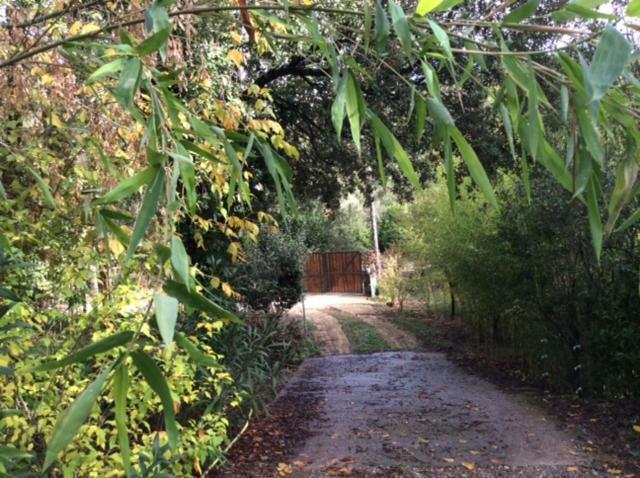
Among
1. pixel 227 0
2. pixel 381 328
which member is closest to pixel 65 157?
pixel 227 0

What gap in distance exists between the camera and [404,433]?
6.02m

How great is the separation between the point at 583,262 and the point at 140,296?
5.75m

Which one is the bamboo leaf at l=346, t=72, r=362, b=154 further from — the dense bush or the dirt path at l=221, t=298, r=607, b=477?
the dense bush

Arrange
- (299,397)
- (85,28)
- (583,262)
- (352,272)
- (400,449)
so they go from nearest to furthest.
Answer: (85,28)
(400,449)
(583,262)
(299,397)
(352,272)

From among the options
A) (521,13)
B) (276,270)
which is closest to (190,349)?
(521,13)

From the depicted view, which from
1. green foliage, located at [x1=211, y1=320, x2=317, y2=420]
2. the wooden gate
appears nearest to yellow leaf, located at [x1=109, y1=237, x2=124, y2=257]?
green foliage, located at [x1=211, y1=320, x2=317, y2=420]

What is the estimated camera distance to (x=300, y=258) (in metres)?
13.2

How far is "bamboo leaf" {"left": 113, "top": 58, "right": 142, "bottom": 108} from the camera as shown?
1.01 m

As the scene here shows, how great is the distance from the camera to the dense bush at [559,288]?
6707 millimetres

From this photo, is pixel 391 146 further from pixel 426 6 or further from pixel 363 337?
pixel 363 337

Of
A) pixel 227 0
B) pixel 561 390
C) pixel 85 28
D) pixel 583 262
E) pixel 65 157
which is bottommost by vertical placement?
pixel 561 390

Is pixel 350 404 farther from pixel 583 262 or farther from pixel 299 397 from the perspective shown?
pixel 583 262

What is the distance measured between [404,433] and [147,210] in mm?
5560

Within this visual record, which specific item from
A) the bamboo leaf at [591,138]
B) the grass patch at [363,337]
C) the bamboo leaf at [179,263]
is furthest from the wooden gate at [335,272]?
the bamboo leaf at [179,263]
